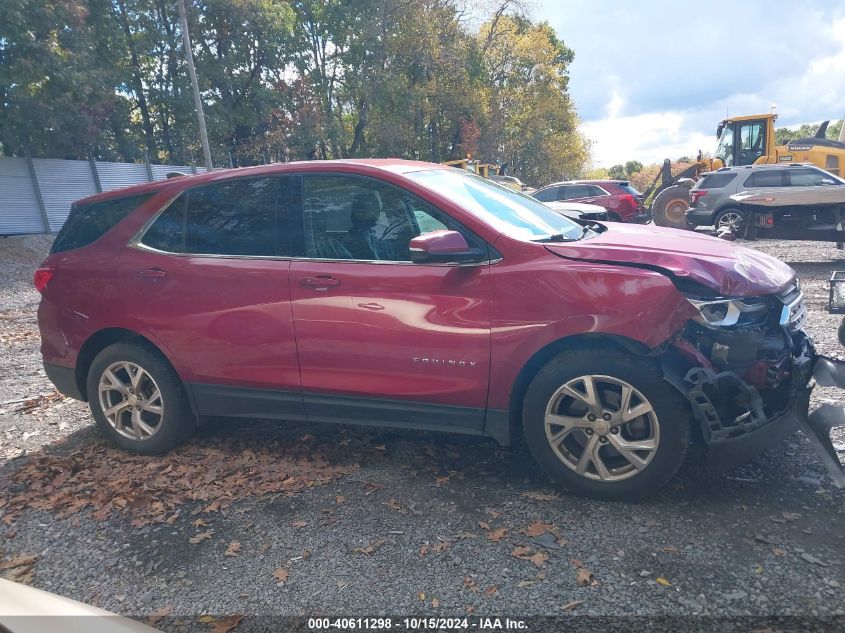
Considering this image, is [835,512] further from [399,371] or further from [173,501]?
[173,501]

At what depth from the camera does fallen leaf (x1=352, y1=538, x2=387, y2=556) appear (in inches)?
115

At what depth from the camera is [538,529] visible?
9.89 ft

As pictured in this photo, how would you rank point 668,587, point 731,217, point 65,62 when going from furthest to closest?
point 65,62, point 731,217, point 668,587

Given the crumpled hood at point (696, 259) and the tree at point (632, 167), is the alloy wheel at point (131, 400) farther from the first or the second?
the tree at point (632, 167)

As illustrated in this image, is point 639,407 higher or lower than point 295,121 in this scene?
lower

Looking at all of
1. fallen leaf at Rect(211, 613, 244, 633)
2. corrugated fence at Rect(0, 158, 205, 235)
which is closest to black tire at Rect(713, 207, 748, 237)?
fallen leaf at Rect(211, 613, 244, 633)

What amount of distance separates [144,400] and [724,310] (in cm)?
361

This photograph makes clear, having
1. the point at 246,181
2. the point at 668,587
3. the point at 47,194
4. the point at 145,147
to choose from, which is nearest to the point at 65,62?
the point at 47,194

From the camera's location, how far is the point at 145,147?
24.2m

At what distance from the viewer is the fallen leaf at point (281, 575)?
275 centimetres

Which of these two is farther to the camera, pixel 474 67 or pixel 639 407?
pixel 474 67

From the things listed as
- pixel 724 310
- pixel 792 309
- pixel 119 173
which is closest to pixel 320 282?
pixel 724 310

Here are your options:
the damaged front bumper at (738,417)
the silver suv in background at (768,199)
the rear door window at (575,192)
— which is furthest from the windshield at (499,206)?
the rear door window at (575,192)

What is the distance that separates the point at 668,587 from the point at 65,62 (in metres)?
20.8
